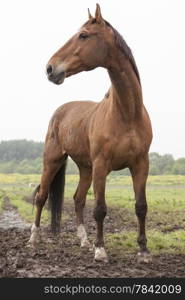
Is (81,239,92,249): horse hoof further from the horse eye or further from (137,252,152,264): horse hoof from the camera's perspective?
the horse eye

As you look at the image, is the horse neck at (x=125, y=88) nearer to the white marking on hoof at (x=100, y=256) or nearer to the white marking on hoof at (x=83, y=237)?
the white marking on hoof at (x=100, y=256)

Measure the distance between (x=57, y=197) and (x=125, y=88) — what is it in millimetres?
3670

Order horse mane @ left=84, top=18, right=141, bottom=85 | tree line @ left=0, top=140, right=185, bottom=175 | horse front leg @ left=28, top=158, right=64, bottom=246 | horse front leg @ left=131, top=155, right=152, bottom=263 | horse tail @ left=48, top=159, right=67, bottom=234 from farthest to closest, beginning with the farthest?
tree line @ left=0, top=140, right=185, bottom=175 → horse tail @ left=48, top=159, right=67, bottom=234 → horse front leg @ left=28, top=158, right=64, bottom=246 → horse front leg @ left=131, top=155, right=152, bottom=263 → horse mane @ left=84, top=18, right=141, bottom=85

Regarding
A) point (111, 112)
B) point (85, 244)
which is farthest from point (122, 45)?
point (85, 244)

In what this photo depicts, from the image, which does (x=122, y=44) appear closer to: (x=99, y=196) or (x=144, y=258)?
(x=99, y=196)

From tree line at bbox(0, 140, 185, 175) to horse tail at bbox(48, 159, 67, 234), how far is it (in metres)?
8.46

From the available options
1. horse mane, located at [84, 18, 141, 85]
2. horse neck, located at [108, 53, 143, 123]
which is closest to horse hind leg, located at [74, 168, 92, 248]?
horse neck, located at [108, 53, 143, 123]

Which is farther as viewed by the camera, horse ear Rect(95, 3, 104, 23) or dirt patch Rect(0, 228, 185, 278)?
horse ear Rect(95, 3, 104, 23)

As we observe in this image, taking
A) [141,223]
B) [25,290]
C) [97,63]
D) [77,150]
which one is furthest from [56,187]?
[25,290]

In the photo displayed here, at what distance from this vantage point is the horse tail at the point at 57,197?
998 cm

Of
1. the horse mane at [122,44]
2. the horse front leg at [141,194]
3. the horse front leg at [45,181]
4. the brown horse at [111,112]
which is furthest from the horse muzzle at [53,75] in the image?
the horse front leg at [45,181]

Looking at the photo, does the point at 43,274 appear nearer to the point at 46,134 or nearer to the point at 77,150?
the point at 77,150

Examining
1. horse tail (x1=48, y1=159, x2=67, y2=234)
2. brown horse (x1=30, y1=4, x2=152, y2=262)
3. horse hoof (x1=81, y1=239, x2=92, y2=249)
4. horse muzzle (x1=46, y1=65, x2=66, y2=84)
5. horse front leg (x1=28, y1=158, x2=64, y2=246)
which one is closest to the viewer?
horse muzzle (x1=46, y1=65, x2=66, y2=84)

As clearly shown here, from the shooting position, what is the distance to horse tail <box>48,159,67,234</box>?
9.98 metres
